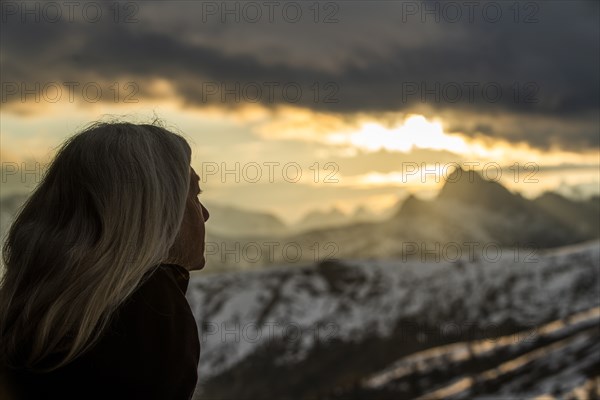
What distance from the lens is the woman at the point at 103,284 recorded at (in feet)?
12.6

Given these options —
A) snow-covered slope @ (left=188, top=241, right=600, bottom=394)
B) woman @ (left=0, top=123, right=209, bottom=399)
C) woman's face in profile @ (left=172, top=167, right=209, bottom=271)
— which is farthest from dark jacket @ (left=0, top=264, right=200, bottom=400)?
snow-covered slope @ (left=188, top=241, right=600, bottom=394)

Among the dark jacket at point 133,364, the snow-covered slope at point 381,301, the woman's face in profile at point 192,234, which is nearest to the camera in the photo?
the dark jacket at point 133,364

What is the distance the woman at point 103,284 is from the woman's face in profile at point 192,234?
0.32 ft

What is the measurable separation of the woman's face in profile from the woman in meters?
0.10

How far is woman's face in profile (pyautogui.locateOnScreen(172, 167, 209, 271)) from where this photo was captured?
14.3 feet

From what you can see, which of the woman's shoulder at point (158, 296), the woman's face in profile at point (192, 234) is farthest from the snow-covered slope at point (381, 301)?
the woman's shoulder at point (158, 296)

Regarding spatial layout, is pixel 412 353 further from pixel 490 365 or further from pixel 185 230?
pixel 185 230

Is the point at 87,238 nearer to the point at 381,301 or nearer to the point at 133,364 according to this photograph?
the point at 133,364

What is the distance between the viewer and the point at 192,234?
4.43 meters

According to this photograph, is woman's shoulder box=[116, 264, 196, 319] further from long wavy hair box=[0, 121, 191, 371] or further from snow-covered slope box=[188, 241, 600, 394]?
snow-covered slope box=[188, 241, 600, 394]

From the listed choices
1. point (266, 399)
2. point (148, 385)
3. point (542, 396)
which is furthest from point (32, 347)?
point (266, 399)

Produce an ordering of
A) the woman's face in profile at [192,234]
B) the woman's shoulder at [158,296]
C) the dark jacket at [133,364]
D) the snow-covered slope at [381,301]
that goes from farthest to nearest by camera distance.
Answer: the snow-covered slope at [381,301]
the woman's face in profile at [192,234]
the woman's shoulder at [158,296]
the dark jacket at [133,364]

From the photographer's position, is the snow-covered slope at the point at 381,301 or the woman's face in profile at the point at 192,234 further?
the snow-covered slope at the point at 381,301

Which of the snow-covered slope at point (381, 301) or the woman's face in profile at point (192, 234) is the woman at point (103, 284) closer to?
the woman's face in profile at point (192, 234)
